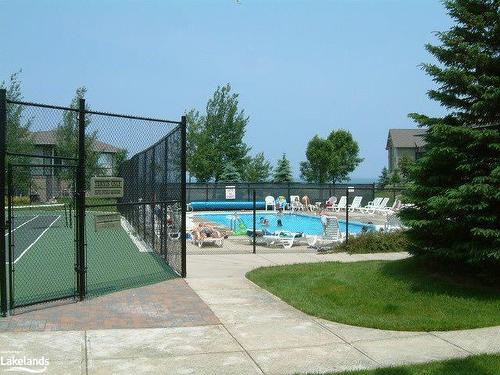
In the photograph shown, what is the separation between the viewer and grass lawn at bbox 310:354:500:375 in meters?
5.50

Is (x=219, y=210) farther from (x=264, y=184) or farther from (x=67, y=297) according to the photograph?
(x=67, y=297)

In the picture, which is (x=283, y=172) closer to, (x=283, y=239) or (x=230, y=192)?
(x=230, y=192)

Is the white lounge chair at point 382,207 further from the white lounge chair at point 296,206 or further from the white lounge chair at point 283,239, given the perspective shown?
the white lounge chair at point 283,239

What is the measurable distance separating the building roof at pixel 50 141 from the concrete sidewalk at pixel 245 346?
3.45m

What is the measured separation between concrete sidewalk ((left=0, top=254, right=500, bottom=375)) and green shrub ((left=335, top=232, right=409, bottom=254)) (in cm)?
767

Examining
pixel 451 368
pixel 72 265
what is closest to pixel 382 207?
pixel 72 265

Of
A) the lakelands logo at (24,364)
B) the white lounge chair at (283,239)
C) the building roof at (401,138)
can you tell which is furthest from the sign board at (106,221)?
the building roof at (401,138)

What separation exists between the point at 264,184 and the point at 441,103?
29715mm

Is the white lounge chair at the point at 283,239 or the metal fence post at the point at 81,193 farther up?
the metal fence post at the point at 81,193

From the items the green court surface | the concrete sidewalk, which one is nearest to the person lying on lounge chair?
the green court surface

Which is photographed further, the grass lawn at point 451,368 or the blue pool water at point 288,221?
the blue pool water at point 288,221

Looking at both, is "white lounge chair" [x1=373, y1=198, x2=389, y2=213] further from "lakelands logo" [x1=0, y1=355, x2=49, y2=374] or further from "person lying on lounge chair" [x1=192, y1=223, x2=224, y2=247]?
"lakelands logo" [x1=0, y1=355, x2=49, y2=374]

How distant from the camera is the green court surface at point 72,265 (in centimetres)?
959

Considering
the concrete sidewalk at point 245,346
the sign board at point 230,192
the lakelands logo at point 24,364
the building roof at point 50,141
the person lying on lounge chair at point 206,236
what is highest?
the building roof at point 50,141
